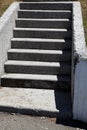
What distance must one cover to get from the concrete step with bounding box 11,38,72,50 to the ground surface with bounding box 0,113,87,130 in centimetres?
245

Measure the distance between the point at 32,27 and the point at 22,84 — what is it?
6.61ft

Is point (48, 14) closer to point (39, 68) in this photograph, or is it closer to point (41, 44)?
point (41, 44)

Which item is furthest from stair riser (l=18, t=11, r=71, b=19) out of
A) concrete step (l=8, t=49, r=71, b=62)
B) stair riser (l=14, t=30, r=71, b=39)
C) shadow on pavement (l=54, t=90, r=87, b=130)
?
shadow on pavement (l=54, t=90, r=87, b=130)

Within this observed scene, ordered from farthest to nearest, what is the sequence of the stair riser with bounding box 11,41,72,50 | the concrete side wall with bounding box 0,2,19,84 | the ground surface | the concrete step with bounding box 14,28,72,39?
the concrete step with bounding box 14,28,72,39 < the stair riser with bounding box 11,41,72,50 < the concrete side wall with bounding box 0,2,19,84 < the ground surface

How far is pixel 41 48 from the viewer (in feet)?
29.4

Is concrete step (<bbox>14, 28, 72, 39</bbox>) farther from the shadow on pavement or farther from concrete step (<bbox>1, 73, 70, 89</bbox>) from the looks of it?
the shadow on pavement

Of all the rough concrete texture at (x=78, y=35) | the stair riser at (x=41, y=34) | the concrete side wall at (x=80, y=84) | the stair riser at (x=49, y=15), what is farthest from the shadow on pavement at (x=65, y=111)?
the stair riser at (x=49, y=15)

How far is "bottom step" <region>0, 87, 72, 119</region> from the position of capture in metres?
6.95

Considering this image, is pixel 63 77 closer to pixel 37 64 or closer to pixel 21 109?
pixel 37 64

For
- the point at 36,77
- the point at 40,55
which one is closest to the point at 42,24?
the point at 40,55

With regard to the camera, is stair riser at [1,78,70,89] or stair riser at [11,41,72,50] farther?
stair riser at [11,41,72,50]

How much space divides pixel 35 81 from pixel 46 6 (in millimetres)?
2881

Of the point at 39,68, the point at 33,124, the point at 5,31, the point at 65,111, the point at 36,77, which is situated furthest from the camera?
the point at 5,31

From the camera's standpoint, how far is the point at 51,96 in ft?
25.0
